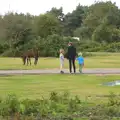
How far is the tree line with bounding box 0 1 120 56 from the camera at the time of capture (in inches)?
2689

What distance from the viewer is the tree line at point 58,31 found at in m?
68.3

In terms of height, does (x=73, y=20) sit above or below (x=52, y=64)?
above

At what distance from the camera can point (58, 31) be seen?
312ft

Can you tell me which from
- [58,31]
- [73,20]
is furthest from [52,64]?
[73,20]

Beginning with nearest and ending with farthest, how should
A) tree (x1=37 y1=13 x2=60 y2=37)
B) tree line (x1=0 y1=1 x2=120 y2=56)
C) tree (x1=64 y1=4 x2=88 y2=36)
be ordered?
tree line (x1=0 y1=1 x2=120 y2=56) < tree (x1=37 y1=13 x2=60 y2=37) < tree (x1=64 y1=4 x2=88 y2=36)

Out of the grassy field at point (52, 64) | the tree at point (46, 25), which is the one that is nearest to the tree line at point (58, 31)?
the tree at point (46, 25)

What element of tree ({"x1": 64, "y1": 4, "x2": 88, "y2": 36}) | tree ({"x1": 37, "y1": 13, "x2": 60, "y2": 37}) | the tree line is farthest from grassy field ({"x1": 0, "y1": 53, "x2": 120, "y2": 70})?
tree ({"x1": 64, "y1": 4, "x2": 88, "y2": 36})

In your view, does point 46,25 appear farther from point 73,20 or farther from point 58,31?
point 73,20

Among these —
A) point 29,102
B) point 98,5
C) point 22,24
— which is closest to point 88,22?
point 98,5

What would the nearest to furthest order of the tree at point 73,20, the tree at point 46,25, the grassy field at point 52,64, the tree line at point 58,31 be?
the grassy field at point 52,64 → the tree line at point 58,31 → the tree at point 46,25 → the tree at point 73,20

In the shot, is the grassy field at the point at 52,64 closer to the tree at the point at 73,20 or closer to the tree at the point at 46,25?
the tree at the point at 46,25

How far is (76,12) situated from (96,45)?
56.7 meters

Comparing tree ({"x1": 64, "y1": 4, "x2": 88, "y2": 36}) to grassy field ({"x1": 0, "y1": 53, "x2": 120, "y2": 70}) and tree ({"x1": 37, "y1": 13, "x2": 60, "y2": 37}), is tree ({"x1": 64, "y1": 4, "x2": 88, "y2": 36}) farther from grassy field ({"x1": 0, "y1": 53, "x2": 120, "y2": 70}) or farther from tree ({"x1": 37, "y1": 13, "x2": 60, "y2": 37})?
grassy field ({"x1": 0, "y1": 53, "x2": 120, "y2": 70})

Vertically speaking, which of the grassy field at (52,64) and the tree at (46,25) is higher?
the tree at (46,25)
